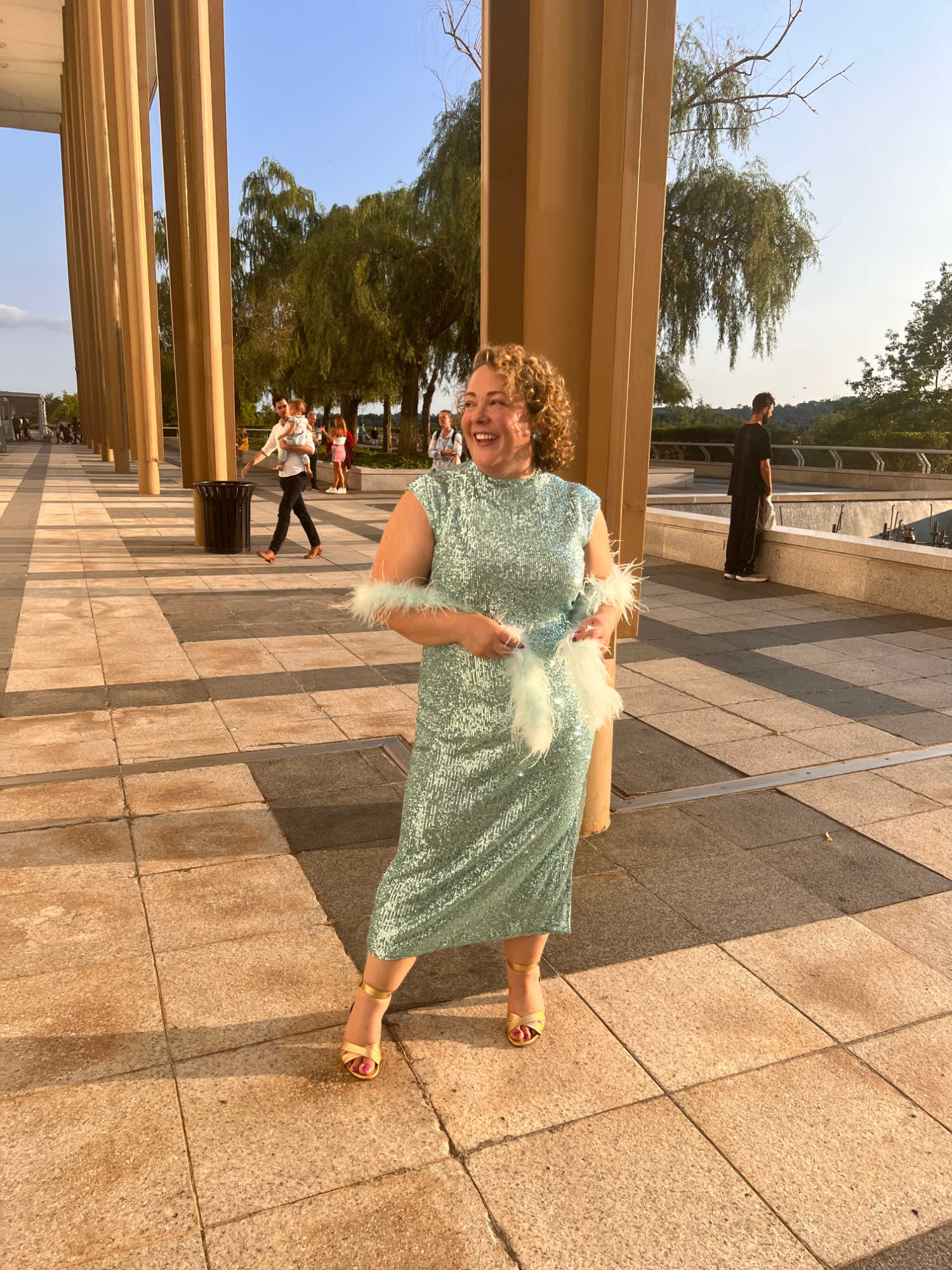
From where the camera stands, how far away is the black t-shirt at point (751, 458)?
10.1 meters

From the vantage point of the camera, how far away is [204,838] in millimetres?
3854

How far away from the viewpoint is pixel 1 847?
12.2 feet

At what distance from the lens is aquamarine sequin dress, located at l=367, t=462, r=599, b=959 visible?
2312 mm

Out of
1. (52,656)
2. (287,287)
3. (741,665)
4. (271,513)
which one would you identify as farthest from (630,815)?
(287,287)

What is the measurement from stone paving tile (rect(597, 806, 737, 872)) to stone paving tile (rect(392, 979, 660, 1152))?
1014 mm

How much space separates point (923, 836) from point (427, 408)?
25.2 metres

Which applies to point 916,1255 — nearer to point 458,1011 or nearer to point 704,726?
point 458,1011

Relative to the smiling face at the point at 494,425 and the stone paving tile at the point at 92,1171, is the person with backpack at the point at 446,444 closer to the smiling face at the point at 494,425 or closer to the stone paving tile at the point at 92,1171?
the smiling face at the point at 494,425

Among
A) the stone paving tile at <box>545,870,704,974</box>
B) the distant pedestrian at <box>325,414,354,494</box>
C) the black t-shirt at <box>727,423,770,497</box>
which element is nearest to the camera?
the stone paving tile at <box>545,870,704,974</box>

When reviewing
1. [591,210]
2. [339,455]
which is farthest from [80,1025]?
[339,455]

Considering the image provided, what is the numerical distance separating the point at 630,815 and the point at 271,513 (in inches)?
554

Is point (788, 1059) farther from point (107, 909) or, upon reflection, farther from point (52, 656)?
point (52, 656)

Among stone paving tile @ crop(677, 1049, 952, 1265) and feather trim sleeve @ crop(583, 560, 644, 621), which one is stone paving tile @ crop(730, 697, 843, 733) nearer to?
stone paving tile @ crop(677, 1049, 952, 1265)

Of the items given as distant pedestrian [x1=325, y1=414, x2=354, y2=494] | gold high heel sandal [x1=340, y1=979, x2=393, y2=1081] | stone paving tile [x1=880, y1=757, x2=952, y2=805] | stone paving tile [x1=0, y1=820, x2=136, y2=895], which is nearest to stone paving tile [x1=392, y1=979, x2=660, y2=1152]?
gold high heel sandal [x1=340, y1=979, x2=393, y2=1081]
